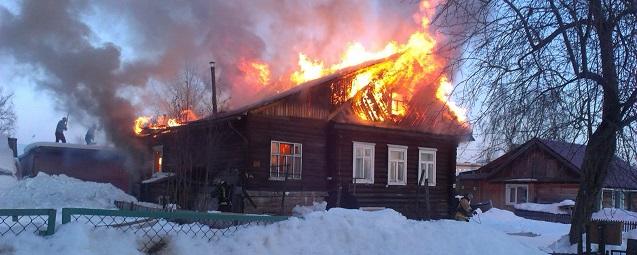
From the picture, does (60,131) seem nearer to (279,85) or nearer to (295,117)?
(279,85)

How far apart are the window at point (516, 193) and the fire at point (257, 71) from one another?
17.9 m

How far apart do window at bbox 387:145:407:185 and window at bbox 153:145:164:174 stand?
8.79 m

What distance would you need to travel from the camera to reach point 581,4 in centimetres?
885

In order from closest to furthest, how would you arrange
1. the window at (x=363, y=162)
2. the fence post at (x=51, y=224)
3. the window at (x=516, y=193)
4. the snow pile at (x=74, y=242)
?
the snow pile at (x=74, y=242)
the fence post at (x=51, y=224)
the window at (x=363, y=162)
the window at (x=516, y=193)

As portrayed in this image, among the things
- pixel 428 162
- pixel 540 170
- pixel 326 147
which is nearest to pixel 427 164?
pixel 428 162

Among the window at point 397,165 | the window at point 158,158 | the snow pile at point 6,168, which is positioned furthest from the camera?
the window at point 158,158

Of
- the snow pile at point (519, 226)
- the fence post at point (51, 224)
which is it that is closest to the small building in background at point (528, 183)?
the snow pile at point (519, 226)

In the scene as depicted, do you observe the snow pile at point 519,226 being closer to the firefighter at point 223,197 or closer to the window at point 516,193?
the window at point 516,193

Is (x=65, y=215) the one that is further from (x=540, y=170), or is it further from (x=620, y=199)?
(x=620, y=199)

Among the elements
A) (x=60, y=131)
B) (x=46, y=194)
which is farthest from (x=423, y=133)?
(x=60, y=131)

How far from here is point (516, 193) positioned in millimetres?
34219

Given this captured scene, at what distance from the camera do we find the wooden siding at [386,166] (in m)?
18.9

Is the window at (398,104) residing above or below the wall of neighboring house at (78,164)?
above

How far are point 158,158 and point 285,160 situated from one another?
711cm
